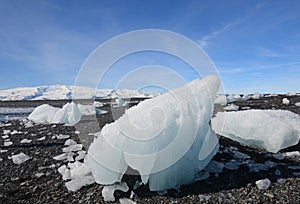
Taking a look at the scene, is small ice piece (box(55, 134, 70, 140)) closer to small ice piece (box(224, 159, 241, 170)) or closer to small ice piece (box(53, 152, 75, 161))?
small ice piece (box(53, 152, 75, 161))

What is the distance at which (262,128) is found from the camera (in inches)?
155

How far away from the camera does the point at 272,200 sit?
2.45 meters

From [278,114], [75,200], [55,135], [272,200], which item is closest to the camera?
[272,200]

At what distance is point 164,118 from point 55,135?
159 inches

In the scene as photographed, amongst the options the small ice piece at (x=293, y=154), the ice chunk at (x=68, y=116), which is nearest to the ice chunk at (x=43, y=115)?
the ice chunk at (x=68, y=116)

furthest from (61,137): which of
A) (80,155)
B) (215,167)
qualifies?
(215,167)

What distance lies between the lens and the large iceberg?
273cm

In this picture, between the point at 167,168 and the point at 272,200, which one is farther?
the point at 167,168

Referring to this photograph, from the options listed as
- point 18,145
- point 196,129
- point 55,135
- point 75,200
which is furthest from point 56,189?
point 55,135

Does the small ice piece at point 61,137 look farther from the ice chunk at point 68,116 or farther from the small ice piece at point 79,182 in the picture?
the small ice piece at point 79,182

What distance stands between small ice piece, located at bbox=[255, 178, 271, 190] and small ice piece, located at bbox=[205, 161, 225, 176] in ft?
1.71

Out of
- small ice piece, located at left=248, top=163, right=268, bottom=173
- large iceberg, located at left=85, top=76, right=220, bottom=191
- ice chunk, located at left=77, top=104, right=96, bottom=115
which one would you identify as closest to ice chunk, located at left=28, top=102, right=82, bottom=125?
ice chunk, located at left=77, top=104, right=96, bottom=115

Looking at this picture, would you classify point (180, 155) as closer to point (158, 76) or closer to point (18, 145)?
point (158, 76)

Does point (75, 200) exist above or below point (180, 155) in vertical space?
below
